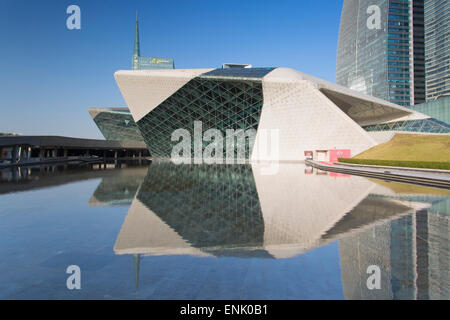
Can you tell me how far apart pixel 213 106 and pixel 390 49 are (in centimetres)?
8564

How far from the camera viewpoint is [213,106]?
3906 centimetres

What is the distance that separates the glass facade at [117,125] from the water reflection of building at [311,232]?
6097cm

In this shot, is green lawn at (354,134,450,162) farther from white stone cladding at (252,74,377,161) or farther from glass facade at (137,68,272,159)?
glass facade at (137,68,272,159)

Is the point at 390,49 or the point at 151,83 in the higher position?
the point at 390,49

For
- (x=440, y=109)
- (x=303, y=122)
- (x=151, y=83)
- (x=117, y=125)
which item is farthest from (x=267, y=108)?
(x=440, y=109)

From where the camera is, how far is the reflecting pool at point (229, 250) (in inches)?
128

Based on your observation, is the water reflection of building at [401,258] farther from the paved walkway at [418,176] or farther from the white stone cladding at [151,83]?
the white stone cladding at [151,83]

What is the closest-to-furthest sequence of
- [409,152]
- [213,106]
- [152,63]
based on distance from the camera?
[409,152] < [213,106] < [152,63]

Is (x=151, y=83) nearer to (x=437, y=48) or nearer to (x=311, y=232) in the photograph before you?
(x=311, y=232)

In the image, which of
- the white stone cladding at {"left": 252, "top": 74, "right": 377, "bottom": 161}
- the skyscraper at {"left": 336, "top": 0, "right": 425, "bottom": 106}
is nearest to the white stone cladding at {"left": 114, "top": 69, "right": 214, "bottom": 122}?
the white stone cladding at {"left": 252, "top": 74, "right": 377, "bottom": 161}

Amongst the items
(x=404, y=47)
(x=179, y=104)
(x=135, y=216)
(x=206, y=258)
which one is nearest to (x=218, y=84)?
(x=179, y=104)
